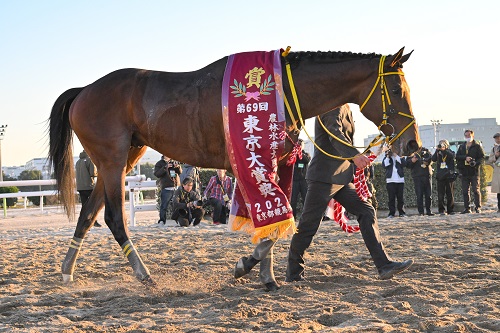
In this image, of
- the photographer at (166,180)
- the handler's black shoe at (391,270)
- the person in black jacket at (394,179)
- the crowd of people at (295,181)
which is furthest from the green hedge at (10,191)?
the handler's black shoe at (391,270)

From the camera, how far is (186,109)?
538cm

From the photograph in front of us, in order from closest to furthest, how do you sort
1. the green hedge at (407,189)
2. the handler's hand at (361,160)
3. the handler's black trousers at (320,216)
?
the handler's hand at (361,160)
the handler's black trousers at (320,216)
the green hedge at (407,189)

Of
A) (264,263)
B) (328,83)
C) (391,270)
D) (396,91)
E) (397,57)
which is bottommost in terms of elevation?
(391,270)

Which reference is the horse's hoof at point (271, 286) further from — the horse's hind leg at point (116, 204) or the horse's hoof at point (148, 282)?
the horse's hind leg at point (116, 204)

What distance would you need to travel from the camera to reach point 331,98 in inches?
207

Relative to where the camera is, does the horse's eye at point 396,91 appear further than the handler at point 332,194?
No

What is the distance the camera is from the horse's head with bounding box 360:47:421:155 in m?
5.07

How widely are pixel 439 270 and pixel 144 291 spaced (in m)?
2.62

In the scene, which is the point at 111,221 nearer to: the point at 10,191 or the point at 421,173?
the point at 421,173

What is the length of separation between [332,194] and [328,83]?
3.32 ft

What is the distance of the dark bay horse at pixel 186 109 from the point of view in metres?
5.12

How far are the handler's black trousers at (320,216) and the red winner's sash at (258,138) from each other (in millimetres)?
551

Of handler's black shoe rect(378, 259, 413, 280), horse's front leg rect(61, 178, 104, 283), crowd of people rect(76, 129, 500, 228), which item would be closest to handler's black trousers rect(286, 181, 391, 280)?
handler's black shoe rect(378, 259, 413, 280)

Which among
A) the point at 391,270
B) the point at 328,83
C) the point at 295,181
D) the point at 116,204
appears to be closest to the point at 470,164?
the point at 295,181
